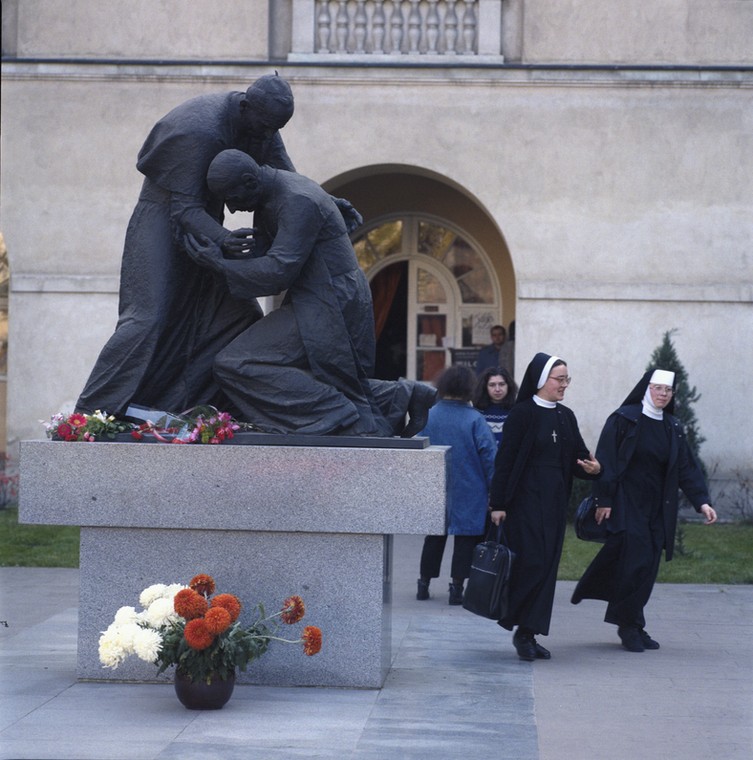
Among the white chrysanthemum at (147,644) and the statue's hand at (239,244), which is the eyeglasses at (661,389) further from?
the white chrysanthemum at (147,644)

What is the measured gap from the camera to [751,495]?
52.3 ft

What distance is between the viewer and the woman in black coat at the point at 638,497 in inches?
342

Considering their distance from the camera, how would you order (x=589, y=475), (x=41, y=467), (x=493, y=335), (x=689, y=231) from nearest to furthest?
(x=41, y=467)
(x=589, y=475)
(x=689, y=231)
(x=493, y=335)

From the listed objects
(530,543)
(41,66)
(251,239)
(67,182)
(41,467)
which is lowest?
(530,543)

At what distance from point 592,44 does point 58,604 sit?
9395mm

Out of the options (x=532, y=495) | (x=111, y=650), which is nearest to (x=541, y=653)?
(x=532, y=495)

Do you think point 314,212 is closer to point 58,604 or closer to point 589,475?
point 589,475

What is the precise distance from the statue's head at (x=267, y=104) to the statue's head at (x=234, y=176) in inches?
11.6

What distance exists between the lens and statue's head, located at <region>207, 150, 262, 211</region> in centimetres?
707

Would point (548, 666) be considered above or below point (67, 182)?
below

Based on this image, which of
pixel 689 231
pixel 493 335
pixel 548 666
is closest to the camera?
pixel 548 666

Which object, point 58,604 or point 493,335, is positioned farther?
point 493,335

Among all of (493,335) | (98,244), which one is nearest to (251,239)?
(98,244)

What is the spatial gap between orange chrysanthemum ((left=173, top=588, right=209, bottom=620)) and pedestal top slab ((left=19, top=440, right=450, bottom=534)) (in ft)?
2.04
